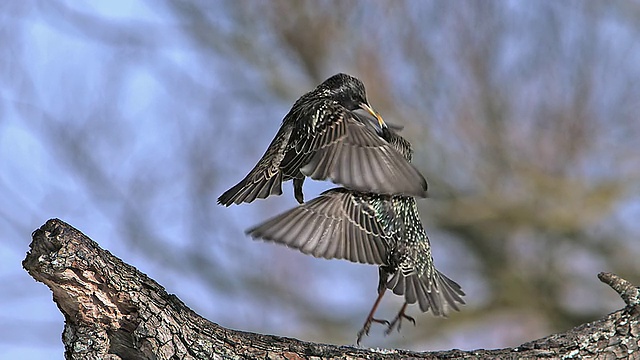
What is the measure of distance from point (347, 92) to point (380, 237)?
70 centimetres

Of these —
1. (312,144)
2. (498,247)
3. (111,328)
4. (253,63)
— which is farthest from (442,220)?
(111,328)

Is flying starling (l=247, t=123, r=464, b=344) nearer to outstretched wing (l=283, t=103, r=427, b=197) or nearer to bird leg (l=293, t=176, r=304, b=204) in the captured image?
bird leg (l=293, t=176, r=304, b=204)

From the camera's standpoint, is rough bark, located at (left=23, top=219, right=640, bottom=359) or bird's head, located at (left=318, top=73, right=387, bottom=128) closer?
rough bark, located at (left=23, top=219, right=640, bottom=359)

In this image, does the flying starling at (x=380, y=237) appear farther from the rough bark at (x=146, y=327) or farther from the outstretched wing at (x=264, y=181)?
the rough bark at (x=146, y=327)

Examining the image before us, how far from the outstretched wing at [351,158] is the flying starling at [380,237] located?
0.76 feet

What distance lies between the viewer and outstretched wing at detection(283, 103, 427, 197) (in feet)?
12.2

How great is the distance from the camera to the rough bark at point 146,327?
3.02m

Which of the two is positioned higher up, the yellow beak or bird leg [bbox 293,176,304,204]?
the yellow beak

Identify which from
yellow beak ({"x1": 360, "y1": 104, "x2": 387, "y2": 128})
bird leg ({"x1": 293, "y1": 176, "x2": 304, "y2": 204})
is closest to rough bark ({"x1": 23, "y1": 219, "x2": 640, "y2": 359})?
bird leg ({"x1": 293, "y1": 176, "x2": 304, "y2": 204})

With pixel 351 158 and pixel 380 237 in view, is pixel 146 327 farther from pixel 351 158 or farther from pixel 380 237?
pixel 380 237

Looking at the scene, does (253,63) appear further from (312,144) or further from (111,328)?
(111,328)

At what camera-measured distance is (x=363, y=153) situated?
12.9 ft

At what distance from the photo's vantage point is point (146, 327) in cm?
320

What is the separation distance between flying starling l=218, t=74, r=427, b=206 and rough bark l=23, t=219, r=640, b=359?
67 cm
